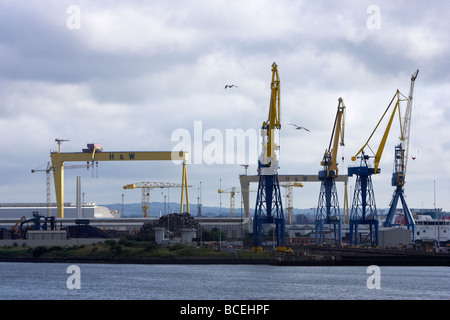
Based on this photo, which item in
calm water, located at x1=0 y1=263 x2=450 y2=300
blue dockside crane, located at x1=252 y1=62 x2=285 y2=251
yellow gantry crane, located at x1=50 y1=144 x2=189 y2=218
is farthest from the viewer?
yellow gantry crane, located at x1=50 y1=144 x2=189 y2=218

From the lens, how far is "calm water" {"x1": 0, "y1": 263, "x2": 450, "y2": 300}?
56.8 metres

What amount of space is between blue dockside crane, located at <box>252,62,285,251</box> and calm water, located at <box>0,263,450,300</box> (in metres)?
16.5

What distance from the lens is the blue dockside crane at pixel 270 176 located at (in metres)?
104

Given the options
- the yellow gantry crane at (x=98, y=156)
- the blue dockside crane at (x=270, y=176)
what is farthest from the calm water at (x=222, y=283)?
the yellow gantry crane at (x=98, y=156)

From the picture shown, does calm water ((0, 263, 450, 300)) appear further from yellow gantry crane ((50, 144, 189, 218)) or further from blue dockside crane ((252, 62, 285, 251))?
yellow gantry crane ((50, 144, 189, 218))

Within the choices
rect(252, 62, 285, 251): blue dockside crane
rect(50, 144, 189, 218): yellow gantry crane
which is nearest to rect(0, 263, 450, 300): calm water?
rect(252, 62, 285, 251): blue dockside crane

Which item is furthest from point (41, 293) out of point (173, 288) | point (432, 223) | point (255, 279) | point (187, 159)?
point (432, 223)

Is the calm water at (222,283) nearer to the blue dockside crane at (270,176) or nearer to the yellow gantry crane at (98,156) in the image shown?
the blue dockside crane at (270,176)

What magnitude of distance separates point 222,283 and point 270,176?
130 ft

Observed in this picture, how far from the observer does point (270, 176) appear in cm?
10394

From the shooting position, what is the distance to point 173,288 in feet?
202

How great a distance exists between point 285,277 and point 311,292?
1444 cm
